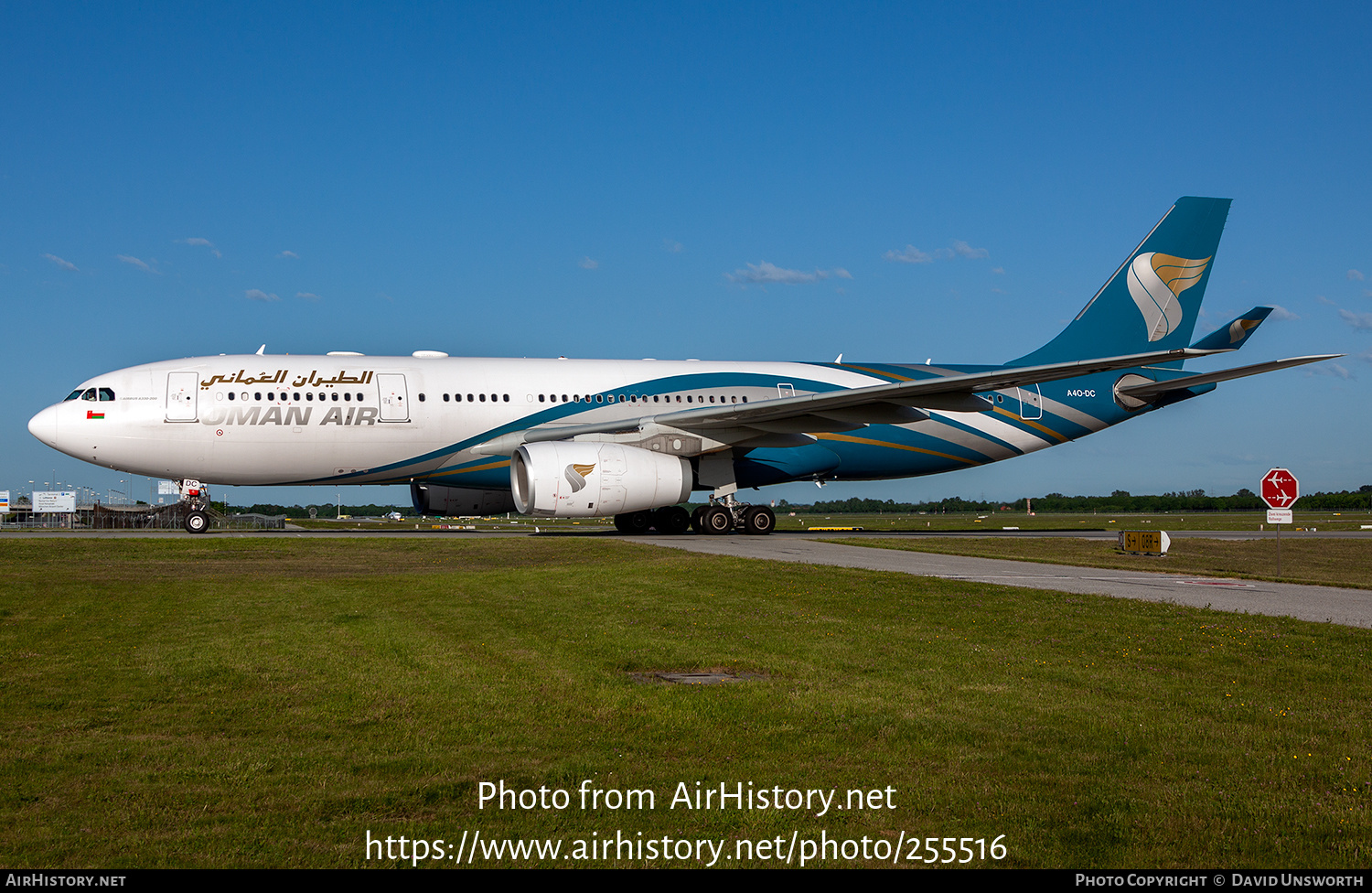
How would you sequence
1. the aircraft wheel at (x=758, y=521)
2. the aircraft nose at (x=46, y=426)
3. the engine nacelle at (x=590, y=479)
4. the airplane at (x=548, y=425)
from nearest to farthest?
the engine nacelle at (x=590, y=479), the airplane at (x=548, y=425), the aircraft nose at (x=46, y=426), the aircraft wheel at (x=758, y=521)

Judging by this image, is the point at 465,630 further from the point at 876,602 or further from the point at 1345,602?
the point at 1345,602

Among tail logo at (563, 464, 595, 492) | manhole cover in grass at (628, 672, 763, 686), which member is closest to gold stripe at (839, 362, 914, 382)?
tail logo at (563, 464, 595, 492)

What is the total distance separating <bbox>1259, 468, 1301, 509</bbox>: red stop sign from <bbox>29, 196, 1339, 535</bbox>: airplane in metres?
2.86

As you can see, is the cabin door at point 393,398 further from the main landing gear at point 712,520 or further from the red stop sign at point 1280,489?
the red stop sign at point 1280,489

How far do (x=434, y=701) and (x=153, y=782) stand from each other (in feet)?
6.17

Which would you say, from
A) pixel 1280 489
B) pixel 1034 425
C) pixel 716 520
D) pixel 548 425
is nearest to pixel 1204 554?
pixel 1280 489

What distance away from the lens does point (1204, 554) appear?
2136 centimetres

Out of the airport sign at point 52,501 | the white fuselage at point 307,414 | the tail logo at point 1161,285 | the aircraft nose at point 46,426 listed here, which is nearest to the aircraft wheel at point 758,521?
the white fuselage at point 307,414

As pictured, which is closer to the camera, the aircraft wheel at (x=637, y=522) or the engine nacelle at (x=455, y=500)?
the engine nacelle at (x=455, y=500)

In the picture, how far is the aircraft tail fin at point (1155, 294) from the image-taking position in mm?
28531

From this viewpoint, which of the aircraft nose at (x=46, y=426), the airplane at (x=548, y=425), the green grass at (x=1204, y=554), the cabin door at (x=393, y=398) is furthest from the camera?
the cabin door at (x=393, y=398)

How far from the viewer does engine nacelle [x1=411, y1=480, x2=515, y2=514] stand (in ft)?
79.0

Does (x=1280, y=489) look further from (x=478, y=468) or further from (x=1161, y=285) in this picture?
(x=478, y=468)
